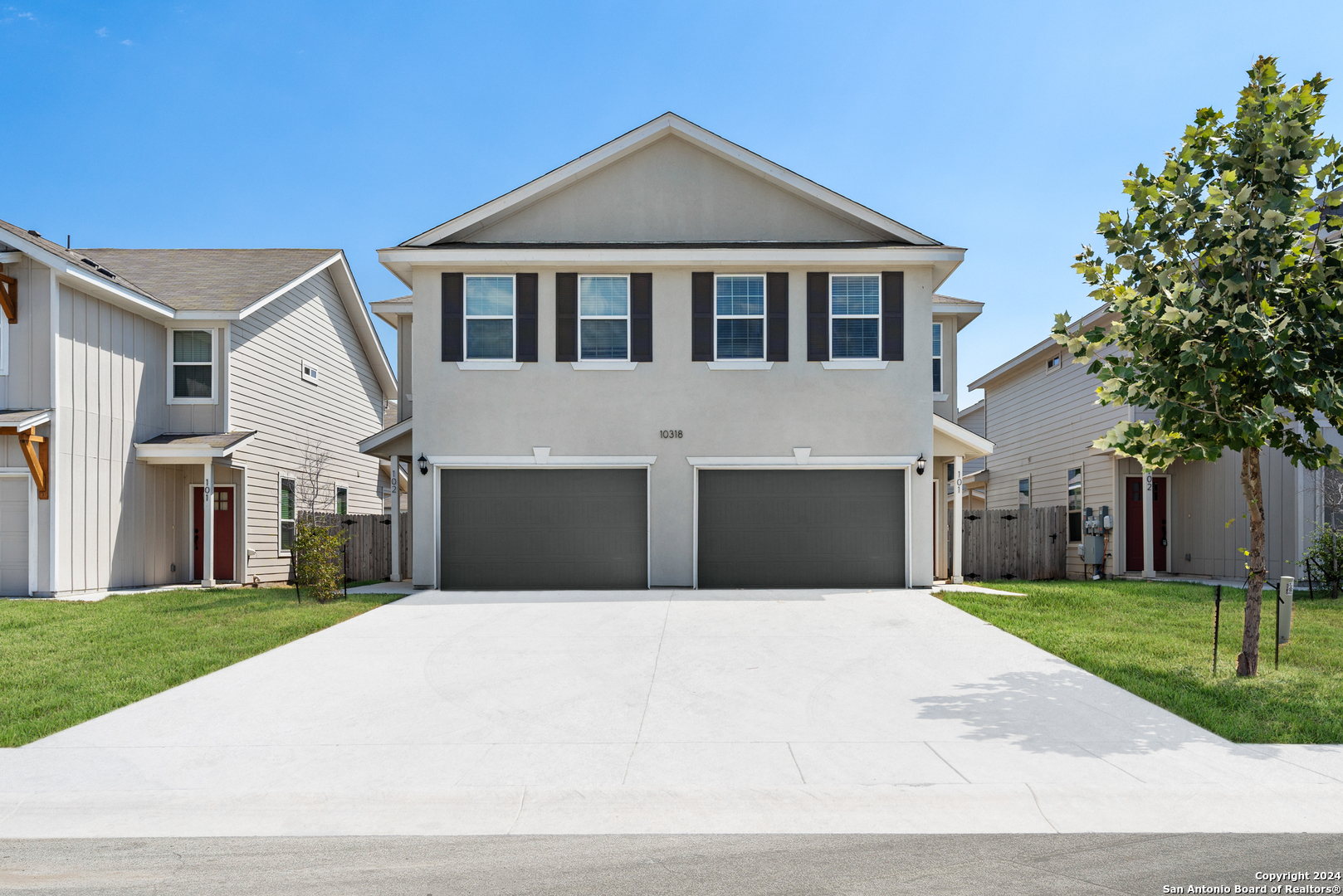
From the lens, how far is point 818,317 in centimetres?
1535

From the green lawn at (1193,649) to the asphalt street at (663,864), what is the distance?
2.54 metres

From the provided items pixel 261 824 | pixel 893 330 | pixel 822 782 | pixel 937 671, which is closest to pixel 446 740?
pixel 261 824

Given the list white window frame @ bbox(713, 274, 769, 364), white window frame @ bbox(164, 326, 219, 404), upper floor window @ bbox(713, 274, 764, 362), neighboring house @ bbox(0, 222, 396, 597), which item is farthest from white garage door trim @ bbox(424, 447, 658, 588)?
white window frame @ bbox(164, 326, 219, 404)

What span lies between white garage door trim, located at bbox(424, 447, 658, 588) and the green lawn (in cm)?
518

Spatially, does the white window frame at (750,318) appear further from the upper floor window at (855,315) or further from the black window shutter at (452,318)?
the black window shutter at (452,318)

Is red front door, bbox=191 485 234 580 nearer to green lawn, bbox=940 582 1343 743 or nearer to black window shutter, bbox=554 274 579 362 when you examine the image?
black window shutter, bbox=554 274 579 362

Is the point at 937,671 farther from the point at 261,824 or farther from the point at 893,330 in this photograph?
the point at 893,330

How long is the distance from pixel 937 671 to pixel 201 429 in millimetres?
15675

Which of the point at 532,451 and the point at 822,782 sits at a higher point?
the point at 532,451

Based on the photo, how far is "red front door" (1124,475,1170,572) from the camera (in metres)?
20.9

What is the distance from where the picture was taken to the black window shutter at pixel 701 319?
15.3 m

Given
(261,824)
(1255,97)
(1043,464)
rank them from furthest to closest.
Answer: (1043,464) → (1255,97) → (261,824)

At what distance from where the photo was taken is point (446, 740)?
6645mm

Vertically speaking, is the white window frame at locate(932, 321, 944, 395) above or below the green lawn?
above
